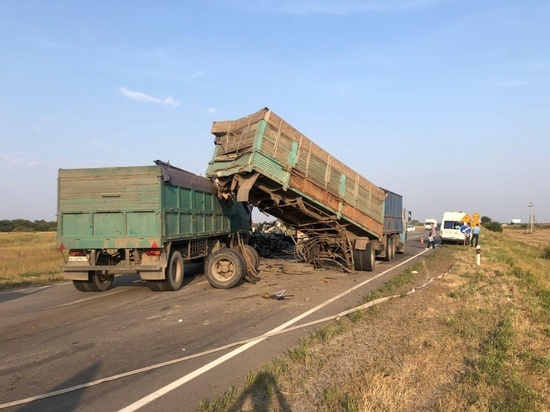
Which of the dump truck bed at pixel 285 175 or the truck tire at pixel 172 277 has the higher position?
the dump truck bed at pixel 285 175

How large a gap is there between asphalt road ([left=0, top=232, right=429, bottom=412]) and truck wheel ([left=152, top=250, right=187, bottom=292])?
0.22m

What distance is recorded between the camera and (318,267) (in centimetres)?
1667

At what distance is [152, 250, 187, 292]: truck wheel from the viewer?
36.5 ft

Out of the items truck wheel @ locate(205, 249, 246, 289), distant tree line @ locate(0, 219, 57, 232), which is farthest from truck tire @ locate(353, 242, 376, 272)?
distant tree line @ locate(0, 219, 57, 232)

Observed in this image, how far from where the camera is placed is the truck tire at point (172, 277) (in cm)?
1111

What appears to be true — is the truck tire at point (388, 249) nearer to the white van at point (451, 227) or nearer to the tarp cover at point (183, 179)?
the tarp cover at point (183, 179)

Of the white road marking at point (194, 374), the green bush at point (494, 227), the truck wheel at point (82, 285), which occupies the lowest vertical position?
the white road marking at point (194, 374)

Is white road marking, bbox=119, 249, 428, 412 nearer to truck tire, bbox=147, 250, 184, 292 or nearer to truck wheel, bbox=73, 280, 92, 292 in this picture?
truck tire, bbox=147, 250, 184, 292

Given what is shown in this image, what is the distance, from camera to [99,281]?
464 inches

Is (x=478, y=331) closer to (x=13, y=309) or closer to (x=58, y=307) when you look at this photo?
(x=58, y=307)

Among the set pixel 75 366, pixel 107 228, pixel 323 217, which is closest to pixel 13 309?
pixel 107 228

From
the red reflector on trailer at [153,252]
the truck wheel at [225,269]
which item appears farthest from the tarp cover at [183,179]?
the truck wheel at [225,269]

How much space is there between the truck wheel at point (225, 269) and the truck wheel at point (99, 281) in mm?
2679

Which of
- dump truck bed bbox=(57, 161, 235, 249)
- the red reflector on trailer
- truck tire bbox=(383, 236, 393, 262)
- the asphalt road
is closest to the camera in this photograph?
the asphalt road
